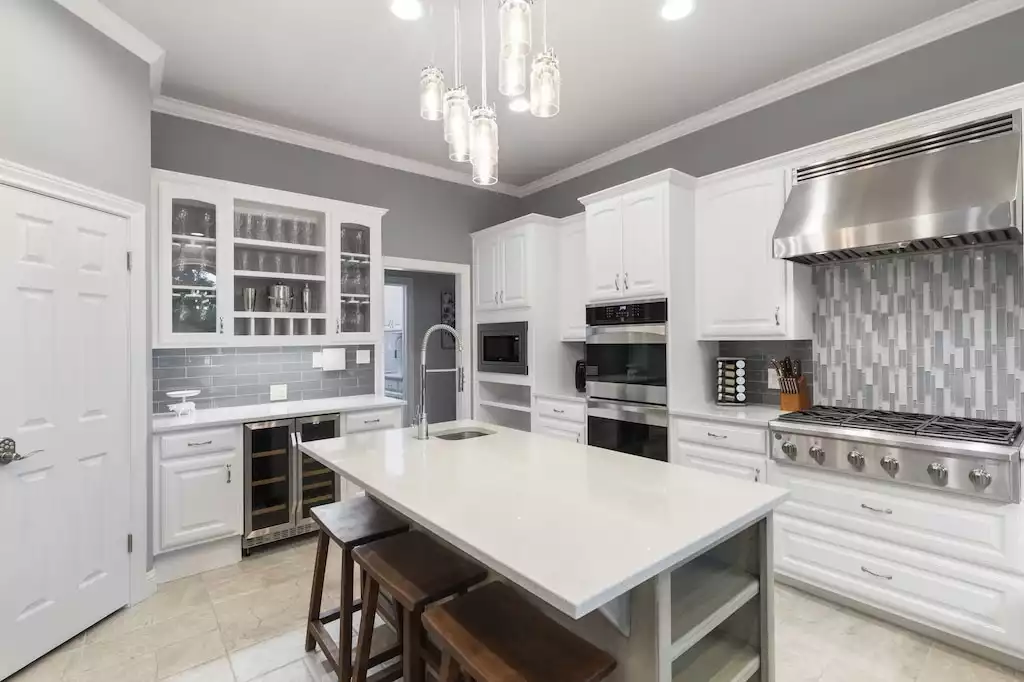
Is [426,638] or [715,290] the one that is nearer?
[426,638]

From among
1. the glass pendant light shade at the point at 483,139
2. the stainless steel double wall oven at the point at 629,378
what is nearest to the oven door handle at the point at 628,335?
the stainless steel double wall oven at the point at 629,378

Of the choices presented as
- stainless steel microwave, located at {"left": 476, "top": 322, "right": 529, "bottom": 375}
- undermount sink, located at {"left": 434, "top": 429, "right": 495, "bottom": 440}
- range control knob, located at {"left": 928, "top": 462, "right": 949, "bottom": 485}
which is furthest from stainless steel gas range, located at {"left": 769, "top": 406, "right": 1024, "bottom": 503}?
stainless steel microwave, located at {"left": 476, "top": 322, "right": 529, "bottom": 375}

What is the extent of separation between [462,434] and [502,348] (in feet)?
6.35

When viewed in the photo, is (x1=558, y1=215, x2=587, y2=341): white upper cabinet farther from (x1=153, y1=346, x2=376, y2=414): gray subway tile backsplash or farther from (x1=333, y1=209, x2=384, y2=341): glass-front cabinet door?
(x1=153, y1=346, x2=376, y2=414): gray subway tile backsplash

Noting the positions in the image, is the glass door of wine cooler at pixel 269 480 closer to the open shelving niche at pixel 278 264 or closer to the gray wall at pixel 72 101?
the open shelving niche at pixel 278 264

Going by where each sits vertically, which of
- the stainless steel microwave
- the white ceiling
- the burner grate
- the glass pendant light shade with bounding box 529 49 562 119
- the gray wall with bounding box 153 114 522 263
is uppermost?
the white ceiling

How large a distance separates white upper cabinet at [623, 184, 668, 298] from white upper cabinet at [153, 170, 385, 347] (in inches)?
75.7

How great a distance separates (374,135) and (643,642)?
150 inches

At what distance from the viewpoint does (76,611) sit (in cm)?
233

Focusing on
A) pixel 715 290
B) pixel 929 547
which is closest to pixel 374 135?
pixel 715 290

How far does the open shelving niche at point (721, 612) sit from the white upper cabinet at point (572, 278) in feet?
8.16

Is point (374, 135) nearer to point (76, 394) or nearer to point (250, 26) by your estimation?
point (250, 26)

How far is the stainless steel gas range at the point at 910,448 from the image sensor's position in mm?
2033

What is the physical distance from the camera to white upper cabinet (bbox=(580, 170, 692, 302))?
3.24 metres
